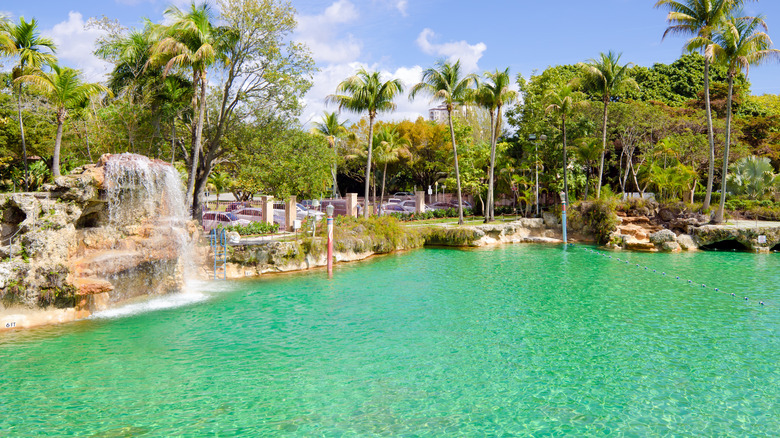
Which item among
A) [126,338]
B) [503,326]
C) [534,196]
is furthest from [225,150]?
[534,196]

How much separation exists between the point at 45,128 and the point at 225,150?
12.9 m

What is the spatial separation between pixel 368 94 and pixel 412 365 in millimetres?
22196

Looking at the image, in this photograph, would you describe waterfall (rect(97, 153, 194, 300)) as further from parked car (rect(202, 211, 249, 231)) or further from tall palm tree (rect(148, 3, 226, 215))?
parked car (rect(202, 211, 249, 231))

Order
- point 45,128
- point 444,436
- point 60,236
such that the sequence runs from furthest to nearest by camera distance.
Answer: point 45,128
point 60,236
point 444,436

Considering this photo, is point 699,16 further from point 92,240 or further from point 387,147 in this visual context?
point 92,240

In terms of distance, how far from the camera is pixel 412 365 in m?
9.32

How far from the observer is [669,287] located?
16.4 meters

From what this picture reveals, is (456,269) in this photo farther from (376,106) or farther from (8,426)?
(8,426)

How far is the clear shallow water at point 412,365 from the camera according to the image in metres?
7.06

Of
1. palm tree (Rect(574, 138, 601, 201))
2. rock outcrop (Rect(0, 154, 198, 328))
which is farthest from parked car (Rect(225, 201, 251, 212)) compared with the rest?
palm tree (Rect(574, 138, 601, 201))

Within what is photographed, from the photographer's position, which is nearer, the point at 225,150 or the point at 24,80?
the point at 24,80

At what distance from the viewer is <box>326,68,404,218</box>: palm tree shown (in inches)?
1135

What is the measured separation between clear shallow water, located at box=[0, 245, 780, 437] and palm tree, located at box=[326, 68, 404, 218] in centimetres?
1591

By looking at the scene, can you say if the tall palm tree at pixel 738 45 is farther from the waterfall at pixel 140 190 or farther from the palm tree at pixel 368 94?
the waterfall at pixel 140 190
